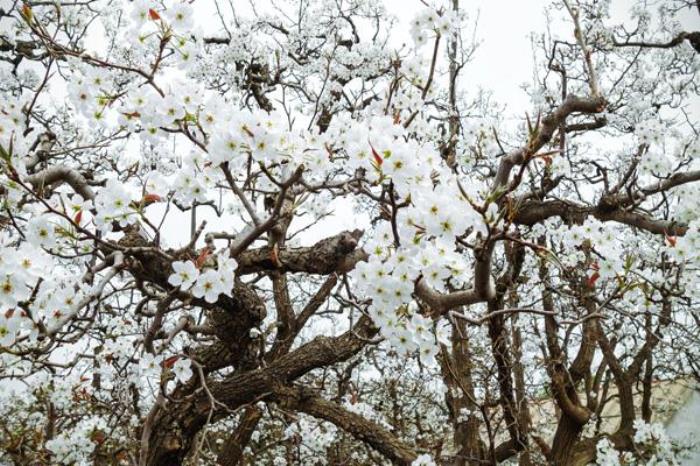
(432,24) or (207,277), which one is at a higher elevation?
(432,24)

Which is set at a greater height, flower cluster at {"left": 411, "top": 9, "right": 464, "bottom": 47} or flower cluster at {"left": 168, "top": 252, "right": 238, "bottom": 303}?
flower cluster at {"left": 411, "top": 9, "right": 464, "bottom": 47}

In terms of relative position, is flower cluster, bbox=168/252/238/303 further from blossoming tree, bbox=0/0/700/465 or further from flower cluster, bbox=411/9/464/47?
flower cluster, bbox=411/9/464/47

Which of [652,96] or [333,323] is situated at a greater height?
[652,96]

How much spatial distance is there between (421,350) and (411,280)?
1.32 feet

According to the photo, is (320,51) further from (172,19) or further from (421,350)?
(421,350)

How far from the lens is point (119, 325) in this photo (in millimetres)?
4145

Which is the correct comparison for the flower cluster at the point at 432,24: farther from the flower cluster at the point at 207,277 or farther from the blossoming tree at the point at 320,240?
the flower cluster at the point at 207,277

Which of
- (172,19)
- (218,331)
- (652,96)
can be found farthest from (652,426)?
(172,19)

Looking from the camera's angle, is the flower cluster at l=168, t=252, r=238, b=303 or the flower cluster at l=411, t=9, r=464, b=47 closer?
the flower cluster at l=168, t=252, r=238, b=303

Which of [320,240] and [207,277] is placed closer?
[207,277]

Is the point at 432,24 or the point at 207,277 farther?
the point at 432,24

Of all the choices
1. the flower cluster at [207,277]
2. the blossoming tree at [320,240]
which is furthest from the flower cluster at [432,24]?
the flower cluster at [207,277]

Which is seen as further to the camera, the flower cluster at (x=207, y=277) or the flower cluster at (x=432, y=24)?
the flower cluster at (x=432, y=24)

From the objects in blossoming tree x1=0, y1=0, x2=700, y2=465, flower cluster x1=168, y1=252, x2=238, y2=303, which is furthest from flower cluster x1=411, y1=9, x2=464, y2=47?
flower cluster x1=168, y1=252, x2=238, y2=303
